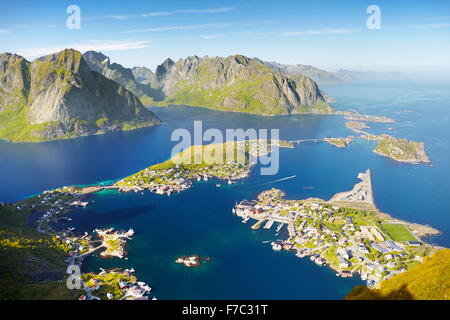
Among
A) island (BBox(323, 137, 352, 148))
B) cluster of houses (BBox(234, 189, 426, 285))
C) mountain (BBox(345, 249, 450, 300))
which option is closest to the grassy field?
cluster of houses (BBox(234, 189, 426, 285))

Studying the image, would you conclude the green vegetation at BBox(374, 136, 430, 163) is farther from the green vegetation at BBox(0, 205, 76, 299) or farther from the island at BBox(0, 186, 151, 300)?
the green vegetation at BBox(0, 205, 76, 299)

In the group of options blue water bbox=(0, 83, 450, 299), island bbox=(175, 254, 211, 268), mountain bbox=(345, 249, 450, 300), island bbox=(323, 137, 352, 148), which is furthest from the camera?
island bbox=(323, 137, 352, 148)

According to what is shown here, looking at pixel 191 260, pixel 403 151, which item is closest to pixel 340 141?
pixel 403 151

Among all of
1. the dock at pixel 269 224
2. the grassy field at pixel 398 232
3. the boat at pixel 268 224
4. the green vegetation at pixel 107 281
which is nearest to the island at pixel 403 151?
the grassy field at pixel 398 232

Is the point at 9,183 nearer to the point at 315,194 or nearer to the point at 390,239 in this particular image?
the point at 315,194

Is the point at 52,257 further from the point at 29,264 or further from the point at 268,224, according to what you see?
the point at 268,224

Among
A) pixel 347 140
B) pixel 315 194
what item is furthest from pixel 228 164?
pixel 347 140
